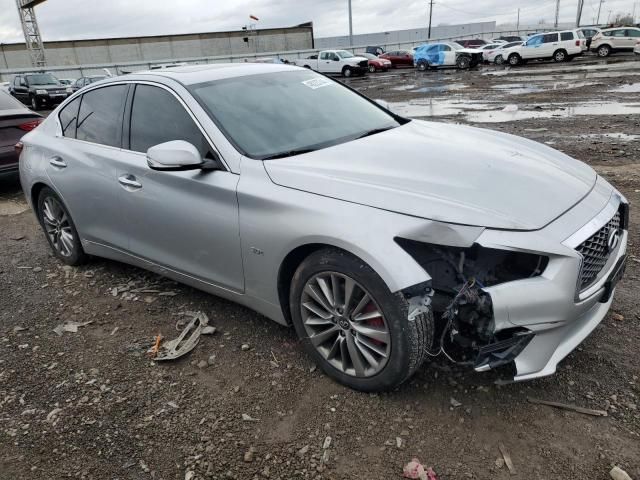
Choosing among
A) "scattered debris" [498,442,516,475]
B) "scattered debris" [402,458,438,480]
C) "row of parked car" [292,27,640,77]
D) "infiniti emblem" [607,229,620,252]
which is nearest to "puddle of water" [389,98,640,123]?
"infiniti emblem" [607,229,620,252]

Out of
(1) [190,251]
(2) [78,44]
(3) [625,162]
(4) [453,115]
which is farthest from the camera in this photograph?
(2) [78,44]

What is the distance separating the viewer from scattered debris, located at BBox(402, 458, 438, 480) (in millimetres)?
2266

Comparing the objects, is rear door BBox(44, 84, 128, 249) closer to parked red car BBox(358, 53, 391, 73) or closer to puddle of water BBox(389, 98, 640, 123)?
puddle of water BBox(389, 98, 640, 123)

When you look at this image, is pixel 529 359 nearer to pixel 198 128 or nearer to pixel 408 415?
pixel 408 415

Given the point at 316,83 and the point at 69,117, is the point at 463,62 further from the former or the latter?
the point at 69,117

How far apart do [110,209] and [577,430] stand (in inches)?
130

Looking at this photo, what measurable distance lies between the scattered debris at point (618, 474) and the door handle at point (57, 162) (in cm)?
419

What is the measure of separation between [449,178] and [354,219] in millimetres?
549

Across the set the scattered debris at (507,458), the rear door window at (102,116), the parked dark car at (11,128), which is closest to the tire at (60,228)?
the rear door window at (102,116)

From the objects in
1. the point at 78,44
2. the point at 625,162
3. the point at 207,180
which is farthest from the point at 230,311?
the point at 78,44

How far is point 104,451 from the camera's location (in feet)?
8.38

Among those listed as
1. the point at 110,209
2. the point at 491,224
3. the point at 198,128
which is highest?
the point at 198,128

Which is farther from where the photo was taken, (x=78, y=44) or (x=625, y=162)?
(x=78, y=44)

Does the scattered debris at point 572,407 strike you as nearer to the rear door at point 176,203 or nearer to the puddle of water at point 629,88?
the rear door at point 176,203
